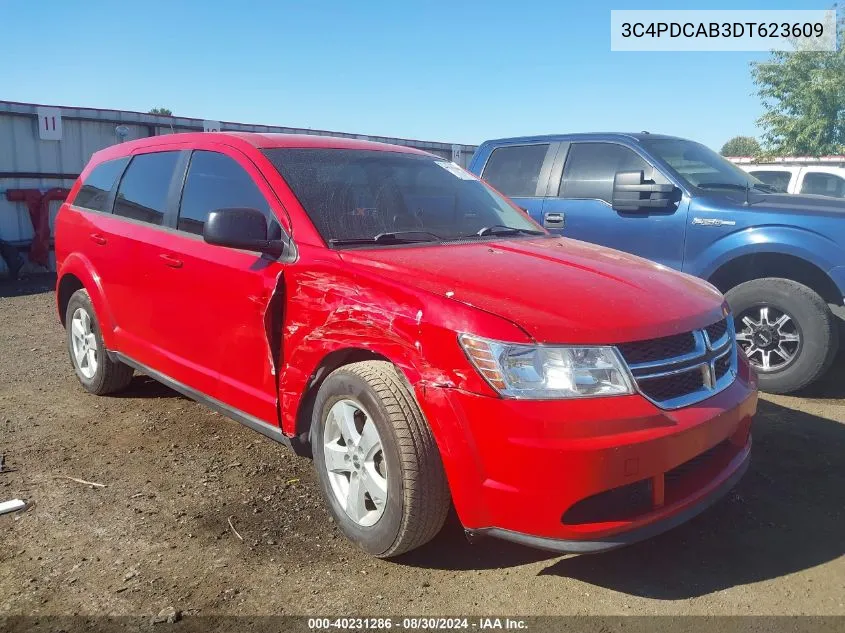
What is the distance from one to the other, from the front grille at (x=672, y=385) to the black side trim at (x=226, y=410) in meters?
1.59

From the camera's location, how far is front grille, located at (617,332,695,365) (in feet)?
8.27

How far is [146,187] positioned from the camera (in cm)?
435

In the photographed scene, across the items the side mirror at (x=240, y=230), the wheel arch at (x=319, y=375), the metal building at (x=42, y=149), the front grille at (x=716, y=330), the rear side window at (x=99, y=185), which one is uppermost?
the metal building at (x=42, y=149)

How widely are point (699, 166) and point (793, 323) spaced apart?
1.58m

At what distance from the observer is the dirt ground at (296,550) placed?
2.59m

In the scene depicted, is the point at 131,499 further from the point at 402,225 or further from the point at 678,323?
the point at 678,323

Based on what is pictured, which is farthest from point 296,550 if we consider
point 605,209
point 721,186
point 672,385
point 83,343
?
point 721,186

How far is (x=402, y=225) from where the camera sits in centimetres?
347

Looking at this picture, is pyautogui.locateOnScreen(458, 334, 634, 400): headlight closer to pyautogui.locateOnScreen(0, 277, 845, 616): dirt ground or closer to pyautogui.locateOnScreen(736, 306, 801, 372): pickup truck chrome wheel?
pyautogui.locateOnScreen(0, 277, 845, 616): dirt ground

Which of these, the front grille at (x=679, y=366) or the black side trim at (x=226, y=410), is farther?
the black side trim at (x=226, y=410)

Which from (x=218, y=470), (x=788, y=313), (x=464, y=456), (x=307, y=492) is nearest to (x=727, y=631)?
(x=464, y=456)

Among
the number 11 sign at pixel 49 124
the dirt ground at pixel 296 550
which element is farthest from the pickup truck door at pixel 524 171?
the number 11 sign at pixel 49 124

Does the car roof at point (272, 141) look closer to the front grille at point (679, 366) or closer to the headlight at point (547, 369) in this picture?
the headlight at point (547, 369)

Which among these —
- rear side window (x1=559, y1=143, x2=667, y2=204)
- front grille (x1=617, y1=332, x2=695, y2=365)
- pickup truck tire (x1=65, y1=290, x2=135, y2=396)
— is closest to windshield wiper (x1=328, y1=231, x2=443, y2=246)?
front grille (x1=617, y1=332, x2=695, y2=365)
